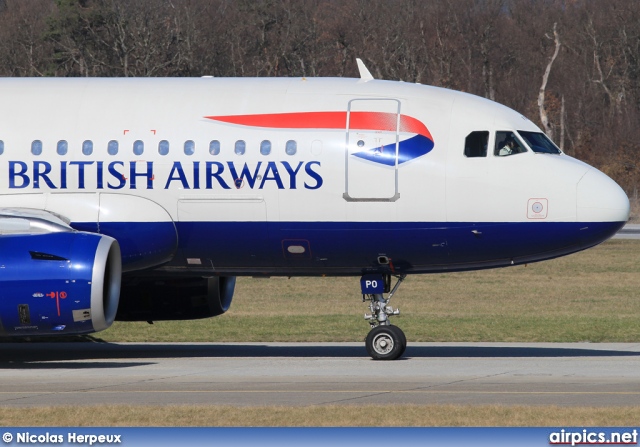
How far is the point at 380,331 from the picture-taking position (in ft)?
62.6

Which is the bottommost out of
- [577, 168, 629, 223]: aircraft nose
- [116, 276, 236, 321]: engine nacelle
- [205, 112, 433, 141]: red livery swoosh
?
[116, 276, 236, 321]: engine nacelle

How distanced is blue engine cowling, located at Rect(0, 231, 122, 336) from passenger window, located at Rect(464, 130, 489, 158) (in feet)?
18.8

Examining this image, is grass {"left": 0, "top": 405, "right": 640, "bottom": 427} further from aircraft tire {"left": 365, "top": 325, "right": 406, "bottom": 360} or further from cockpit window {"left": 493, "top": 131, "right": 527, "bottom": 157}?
cockpit window {"left": 493, "top": 131, "right": 527, "bottom": 157}

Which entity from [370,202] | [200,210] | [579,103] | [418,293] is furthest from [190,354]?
[579,103]

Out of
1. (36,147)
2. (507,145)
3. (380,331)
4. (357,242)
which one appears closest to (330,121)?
(357,242)

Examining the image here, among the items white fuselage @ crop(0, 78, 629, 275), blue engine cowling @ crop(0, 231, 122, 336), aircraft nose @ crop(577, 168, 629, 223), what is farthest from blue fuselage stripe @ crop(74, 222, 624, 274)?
Result: blue engine cowling @ crop(0, 231, 122, 336)

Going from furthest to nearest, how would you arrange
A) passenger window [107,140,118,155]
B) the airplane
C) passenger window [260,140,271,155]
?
passenger window [107,140,118,155] → passenger window [260,140,271,155] → the airplane

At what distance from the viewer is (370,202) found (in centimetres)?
1855

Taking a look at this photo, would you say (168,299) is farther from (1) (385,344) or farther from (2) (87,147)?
(1) (385,344)

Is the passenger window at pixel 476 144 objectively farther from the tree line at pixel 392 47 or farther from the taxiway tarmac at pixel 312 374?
the tree line at pixel 392 47

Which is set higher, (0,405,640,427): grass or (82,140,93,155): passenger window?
(82,140,93,155): passenger window

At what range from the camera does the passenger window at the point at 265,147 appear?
61.5 feet

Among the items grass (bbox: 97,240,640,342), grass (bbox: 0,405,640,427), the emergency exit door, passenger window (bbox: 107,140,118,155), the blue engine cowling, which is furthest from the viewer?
grass (bbox: 97,240,640,342)

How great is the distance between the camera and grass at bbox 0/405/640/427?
12930 millimetres
